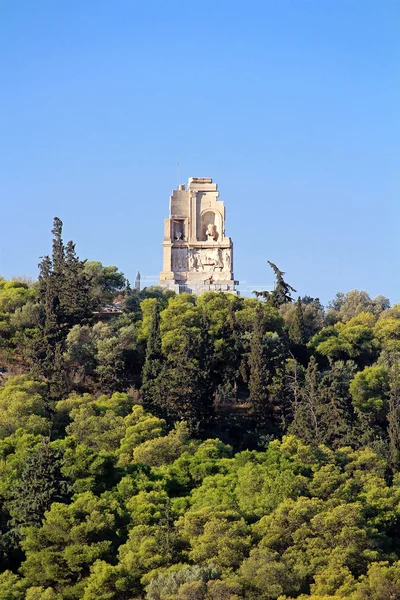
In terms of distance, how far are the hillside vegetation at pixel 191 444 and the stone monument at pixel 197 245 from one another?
148 centimetres

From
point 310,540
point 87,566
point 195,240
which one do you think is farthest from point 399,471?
point 195,240

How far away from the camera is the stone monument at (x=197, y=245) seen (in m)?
76.4

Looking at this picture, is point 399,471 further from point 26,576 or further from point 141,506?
point 26,576

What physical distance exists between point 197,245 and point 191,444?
17722mm

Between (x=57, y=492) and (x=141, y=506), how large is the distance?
2.58 m

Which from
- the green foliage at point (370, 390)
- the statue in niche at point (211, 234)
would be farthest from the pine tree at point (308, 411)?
the statue in niche at point (211, 234)

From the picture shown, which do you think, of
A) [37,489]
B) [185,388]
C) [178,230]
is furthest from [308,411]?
[178,230]

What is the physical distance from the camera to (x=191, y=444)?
→ 60.3 m

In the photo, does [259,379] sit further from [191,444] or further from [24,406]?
[24,406]

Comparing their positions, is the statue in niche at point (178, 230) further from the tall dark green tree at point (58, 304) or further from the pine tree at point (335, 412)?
the pine tree at point (335, 412)

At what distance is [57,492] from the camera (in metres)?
55.0

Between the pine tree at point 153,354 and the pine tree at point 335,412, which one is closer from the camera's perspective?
the pine tree at point 335,412

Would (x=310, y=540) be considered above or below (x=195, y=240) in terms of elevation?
below

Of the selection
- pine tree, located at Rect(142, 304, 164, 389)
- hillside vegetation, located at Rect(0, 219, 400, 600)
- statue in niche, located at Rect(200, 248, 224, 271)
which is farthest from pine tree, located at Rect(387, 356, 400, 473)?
statue in niche, located at Rect(200, 248, 224, 271)
